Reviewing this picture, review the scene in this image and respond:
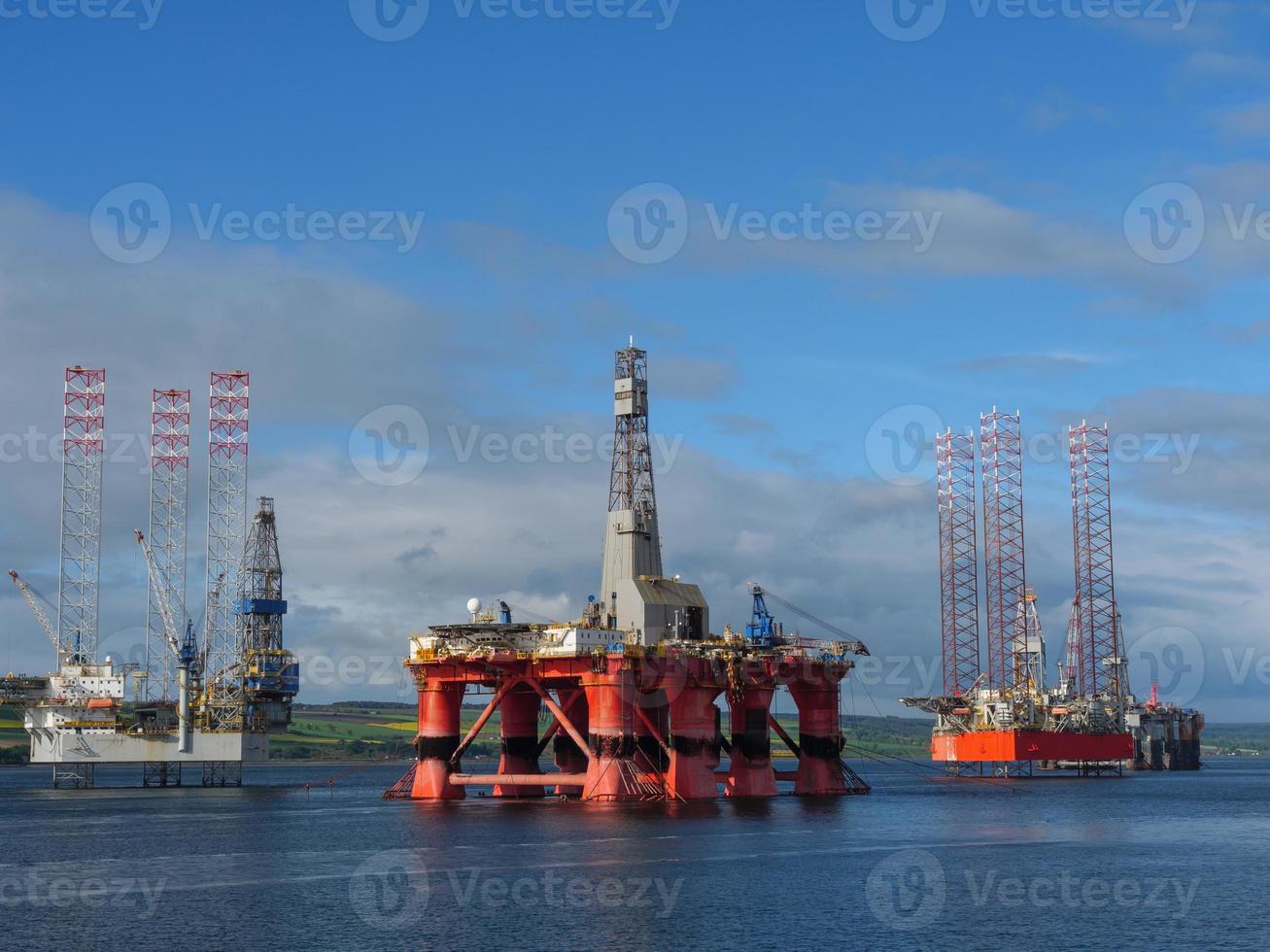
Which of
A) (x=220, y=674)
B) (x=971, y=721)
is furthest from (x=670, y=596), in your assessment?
(x=971, y=721)

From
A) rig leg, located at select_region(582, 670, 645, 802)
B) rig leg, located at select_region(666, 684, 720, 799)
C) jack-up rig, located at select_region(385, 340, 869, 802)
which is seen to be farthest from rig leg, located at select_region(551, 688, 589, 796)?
rig leg, located at select_region(582, 670, 645, 802)

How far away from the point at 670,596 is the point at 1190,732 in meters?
132

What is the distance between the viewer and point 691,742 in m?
76.1

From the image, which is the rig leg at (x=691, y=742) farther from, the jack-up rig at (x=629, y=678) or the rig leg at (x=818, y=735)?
the rig leg at (x=818, y=735)

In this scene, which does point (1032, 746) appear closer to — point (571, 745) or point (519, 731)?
point (571, 745)

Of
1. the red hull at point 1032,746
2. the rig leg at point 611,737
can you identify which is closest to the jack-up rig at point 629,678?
the rig leg at point 611,737

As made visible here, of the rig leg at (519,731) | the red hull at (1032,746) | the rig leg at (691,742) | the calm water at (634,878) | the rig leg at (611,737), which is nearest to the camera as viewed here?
the calm water at (634,878)

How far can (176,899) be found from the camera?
47469 mm

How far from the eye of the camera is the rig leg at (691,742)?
7569cm

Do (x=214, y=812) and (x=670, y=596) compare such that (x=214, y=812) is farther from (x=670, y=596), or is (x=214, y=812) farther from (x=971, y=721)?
(x=971, y=721)

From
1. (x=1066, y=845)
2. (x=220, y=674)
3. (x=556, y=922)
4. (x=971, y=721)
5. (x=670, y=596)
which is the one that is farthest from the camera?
(x=971, y=721)

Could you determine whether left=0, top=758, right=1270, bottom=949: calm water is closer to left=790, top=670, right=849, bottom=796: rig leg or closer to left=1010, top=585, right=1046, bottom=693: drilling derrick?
left=790, top=670, right=849, bottom=796: rig leg

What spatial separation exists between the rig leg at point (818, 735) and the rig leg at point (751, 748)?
9.14 feet

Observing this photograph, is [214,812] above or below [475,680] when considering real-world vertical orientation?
below
